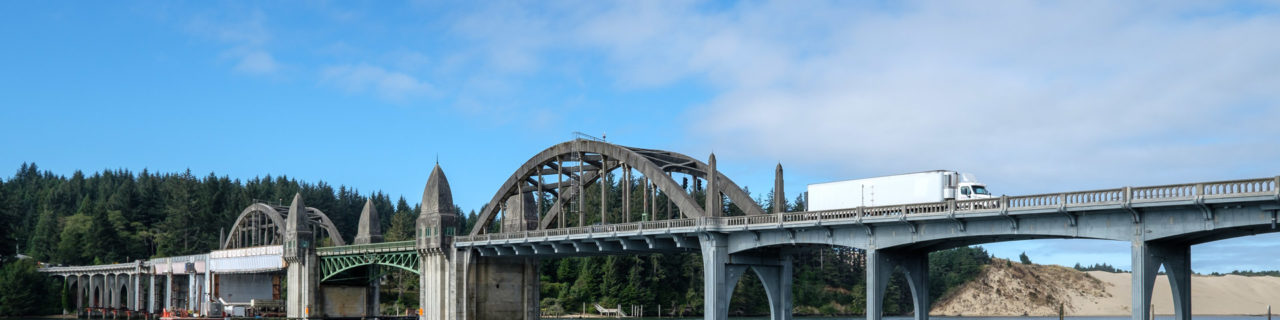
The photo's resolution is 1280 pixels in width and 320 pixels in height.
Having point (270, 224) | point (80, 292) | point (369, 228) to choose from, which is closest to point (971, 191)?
point (369, 228)

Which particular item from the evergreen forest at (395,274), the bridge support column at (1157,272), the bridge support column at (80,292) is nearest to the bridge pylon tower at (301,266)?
the evergreen forest at (395,274)

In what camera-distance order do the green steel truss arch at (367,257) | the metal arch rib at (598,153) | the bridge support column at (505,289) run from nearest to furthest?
1. the metal arch rib at (598,153)
2. the bridge support column at (505,289)
3. the green steel truss arch at (367,257)

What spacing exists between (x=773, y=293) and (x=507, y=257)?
3333cm

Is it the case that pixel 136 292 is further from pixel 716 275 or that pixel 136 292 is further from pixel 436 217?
pixel 716 275

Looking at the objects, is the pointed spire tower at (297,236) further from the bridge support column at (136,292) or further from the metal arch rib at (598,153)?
the bridge support column at (136,292)

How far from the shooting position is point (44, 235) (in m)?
179

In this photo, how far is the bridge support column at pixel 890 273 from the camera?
53906mm

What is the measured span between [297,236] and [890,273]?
78.4 m

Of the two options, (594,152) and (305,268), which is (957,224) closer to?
(594,152)

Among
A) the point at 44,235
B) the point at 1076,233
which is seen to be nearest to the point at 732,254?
the point at 1076,233

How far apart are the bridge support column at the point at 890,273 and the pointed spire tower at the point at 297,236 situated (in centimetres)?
7794

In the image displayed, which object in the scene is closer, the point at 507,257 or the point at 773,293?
the point at 773,293

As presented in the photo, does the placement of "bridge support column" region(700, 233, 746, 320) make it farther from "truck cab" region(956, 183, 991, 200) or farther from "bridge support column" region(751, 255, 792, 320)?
"truck cab" region(956, 183, 991, 200)

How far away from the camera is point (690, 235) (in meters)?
65.6
